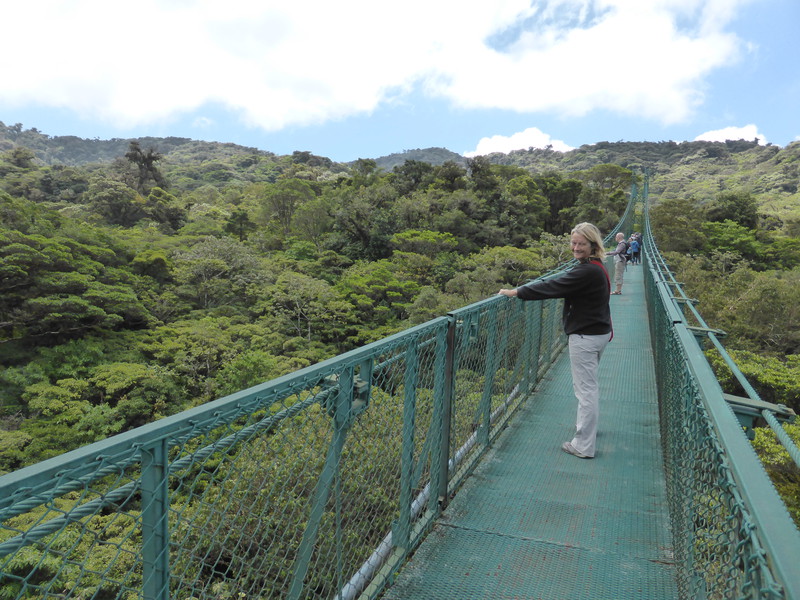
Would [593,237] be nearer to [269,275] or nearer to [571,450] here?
[571,450]

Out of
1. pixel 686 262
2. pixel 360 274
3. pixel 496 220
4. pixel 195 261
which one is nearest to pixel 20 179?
pixel 195 261

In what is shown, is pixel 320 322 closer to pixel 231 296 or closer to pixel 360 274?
pixel 360 274

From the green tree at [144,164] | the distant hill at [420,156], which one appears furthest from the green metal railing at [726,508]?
the distant hill at [420,156]

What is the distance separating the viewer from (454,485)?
272 cm

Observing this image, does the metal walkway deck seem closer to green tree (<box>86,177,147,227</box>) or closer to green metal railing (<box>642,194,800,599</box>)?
green metal railing (<box>642,194,800,599</box>)

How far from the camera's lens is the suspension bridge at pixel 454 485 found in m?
0.92

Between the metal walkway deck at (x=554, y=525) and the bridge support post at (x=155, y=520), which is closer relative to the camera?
the bridge support post at (x=155, y=520)

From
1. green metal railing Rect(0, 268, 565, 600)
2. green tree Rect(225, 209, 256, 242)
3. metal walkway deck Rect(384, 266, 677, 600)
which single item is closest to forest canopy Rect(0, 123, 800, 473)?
green tree Rect(225, 209, 256, 242)

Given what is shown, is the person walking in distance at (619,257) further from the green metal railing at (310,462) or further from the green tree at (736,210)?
the green tree at (736,210)

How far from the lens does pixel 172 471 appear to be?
1.05 meters

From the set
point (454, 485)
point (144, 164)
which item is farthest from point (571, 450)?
point (144, 164)

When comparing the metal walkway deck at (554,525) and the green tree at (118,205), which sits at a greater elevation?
the green tree at (118,205)

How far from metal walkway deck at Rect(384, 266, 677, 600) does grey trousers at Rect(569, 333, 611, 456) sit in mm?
299

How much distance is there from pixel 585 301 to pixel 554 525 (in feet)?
4.24
